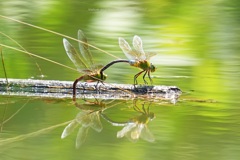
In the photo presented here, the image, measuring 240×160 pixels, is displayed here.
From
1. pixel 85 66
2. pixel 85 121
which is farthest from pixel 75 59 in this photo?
pixel 85 121

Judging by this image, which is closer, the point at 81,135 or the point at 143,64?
the point at 81,135

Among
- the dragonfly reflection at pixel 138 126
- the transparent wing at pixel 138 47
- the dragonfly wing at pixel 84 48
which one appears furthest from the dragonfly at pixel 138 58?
the dragonfly reflection at pixel 138 126

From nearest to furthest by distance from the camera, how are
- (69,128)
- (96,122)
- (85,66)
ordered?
(69,128) → (96,122) → (85,66)

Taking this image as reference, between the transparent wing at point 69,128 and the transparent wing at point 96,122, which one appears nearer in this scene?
the transparent wing at point 69,128

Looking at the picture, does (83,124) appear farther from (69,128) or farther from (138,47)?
(138,47)

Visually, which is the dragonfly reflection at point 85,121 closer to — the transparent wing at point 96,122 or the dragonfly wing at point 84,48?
the transparent wing at point 96,122

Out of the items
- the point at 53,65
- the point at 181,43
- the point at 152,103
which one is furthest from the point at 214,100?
the point at 181,43
